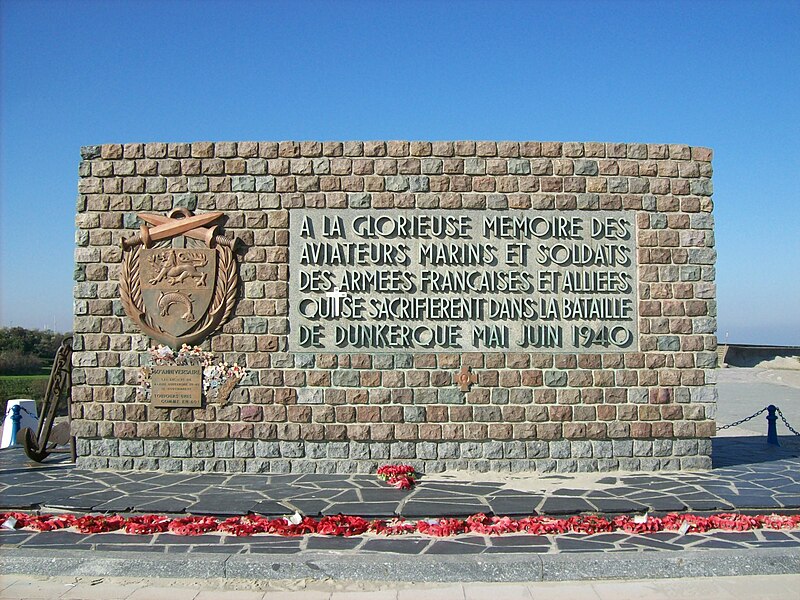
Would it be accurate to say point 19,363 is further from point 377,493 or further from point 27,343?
point 377,493

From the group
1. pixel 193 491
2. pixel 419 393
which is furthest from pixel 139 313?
pixel 419 393

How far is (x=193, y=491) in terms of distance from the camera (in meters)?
7.39

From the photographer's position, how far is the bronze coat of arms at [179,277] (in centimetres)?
845

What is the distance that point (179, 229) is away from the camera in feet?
27.8

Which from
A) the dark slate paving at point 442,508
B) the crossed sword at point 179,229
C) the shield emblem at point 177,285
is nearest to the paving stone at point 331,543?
the dark slate paving at point 442,508

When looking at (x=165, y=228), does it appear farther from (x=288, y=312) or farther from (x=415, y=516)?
(x=415, y=516)

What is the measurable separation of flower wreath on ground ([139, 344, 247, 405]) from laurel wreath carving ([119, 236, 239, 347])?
0.41ft

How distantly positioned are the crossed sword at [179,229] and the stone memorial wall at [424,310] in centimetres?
14

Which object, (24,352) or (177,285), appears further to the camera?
(24,352)

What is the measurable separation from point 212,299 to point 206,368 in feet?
2.68

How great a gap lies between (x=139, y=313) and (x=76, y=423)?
1515mm

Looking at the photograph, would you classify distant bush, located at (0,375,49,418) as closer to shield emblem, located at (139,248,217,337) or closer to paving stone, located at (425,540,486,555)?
shield emblem, located at (139,248,217,337)

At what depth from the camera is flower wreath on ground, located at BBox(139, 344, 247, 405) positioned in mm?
8438

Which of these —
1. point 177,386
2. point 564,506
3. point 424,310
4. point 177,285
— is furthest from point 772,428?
point 177,285
